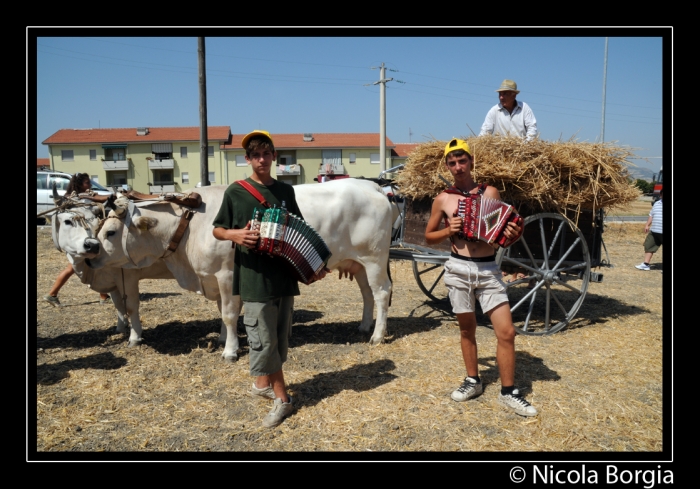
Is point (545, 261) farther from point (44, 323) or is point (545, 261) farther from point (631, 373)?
point (44, 323)

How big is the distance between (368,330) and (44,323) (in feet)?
13.8

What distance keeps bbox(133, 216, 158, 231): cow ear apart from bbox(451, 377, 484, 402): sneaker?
345 cm

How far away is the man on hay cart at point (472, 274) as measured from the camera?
3.96 metres

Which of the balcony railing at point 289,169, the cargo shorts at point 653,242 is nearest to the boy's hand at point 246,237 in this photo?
the cargo shorts at point 653,242

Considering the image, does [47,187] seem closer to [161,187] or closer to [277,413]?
[277,413]

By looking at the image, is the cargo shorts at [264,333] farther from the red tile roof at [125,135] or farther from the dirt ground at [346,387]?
the red tile roof at [125,135]

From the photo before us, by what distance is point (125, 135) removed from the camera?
56.7 metres

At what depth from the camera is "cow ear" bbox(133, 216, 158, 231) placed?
202 inches

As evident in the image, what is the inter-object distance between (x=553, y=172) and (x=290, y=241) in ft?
11.4

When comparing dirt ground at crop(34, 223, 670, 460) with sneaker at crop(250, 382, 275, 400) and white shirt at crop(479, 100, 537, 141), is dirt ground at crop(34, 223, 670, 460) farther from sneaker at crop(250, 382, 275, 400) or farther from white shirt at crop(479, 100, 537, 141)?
white shirt at crop(479, 100, 537, 141)

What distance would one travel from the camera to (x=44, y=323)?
6.49 meters

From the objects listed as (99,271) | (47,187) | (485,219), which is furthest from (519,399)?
(47,187)

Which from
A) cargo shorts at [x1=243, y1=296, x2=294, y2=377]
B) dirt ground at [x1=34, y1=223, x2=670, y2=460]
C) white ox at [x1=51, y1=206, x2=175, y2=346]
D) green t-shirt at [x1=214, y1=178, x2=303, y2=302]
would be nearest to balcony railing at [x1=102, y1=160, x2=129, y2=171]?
dirt ground at [x1=34, y1=223, x2=670, y2=460]
